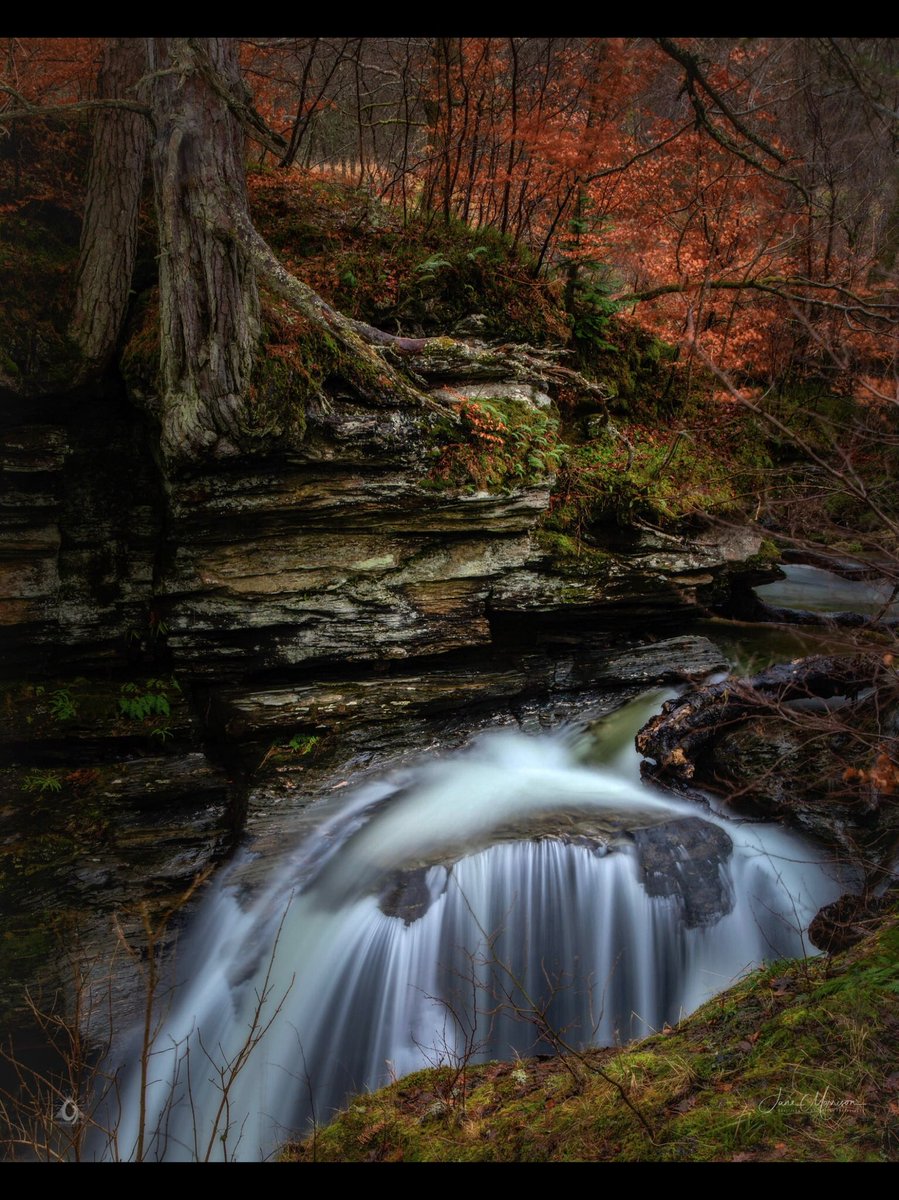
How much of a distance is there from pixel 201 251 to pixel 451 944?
629cm

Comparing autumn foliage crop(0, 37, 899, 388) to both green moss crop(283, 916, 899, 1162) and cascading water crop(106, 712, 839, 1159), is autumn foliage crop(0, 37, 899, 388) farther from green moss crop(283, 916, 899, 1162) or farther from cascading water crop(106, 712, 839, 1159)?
green moss crop(283, 916, 899, 1162)

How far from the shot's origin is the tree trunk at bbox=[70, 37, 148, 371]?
6211mm

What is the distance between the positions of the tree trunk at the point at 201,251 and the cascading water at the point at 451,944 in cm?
426

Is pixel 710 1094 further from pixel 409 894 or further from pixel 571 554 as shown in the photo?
pixel 571 554

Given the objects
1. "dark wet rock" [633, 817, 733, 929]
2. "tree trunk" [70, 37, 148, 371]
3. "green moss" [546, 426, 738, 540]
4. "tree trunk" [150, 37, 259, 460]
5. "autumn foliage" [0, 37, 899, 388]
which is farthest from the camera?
"green moss" [546, 426, 738, 540]

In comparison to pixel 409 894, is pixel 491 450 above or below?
above

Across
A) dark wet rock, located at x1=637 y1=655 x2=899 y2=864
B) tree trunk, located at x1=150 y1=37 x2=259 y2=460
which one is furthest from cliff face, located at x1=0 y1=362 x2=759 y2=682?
dark wet rock, located at x1=637 y1=655 x2=899 y2=864

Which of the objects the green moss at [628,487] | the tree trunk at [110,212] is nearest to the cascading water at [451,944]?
the green moss at [628,487]

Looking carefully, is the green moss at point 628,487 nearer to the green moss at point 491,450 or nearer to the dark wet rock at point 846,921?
the green moss at point 491,450

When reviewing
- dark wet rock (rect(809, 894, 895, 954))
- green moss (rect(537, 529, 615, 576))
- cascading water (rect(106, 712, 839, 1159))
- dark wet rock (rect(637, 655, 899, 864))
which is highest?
green moss (rect(537, 529, 615, 576))

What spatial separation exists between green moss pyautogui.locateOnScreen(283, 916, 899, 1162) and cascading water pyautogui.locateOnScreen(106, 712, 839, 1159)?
28.3 inches

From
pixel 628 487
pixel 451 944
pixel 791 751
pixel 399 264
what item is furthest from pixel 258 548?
pixel 791 751

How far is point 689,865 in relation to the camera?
6.18 m

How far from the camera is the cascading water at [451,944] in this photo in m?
5.30
